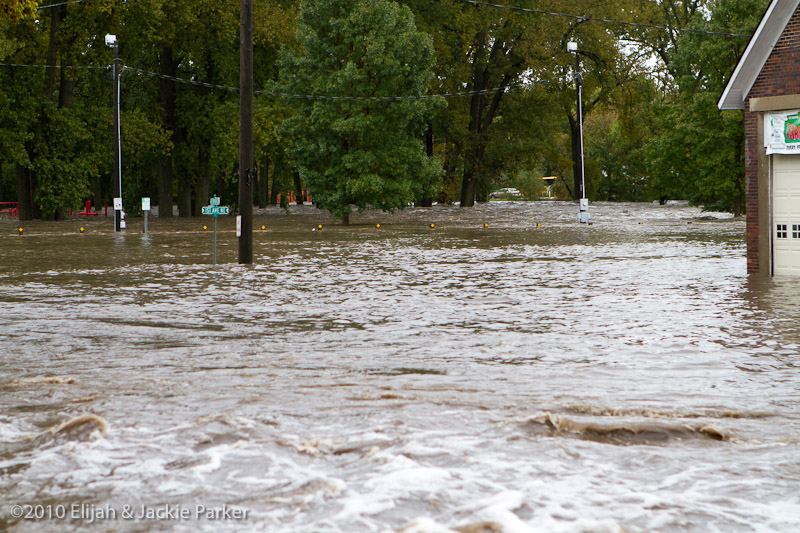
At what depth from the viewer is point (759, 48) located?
19.6 m

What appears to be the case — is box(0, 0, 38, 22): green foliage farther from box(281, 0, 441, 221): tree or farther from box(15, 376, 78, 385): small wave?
box(281, 0, 441, 221): tree

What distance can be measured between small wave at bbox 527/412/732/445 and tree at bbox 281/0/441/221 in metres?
39.7

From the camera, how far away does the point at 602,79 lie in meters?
65.9

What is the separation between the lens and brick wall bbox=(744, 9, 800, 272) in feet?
63.3

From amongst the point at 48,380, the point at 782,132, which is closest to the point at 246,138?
the point at 782,132

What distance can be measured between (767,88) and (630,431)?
15.2 metres

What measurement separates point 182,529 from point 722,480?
317cm

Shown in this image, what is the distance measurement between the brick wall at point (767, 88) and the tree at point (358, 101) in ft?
90.4

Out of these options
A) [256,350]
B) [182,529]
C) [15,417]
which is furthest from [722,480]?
[256,350]

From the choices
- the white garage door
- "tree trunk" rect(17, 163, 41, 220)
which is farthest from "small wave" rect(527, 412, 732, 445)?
"tree trunk" rect(17, 163, 41, 220)

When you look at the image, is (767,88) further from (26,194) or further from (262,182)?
(262,182)

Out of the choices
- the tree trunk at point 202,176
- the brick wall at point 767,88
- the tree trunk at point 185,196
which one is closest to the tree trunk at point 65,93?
the tree trunk at point 202,176

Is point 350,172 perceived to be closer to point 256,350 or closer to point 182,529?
point 256,350

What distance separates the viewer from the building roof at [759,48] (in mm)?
19062
